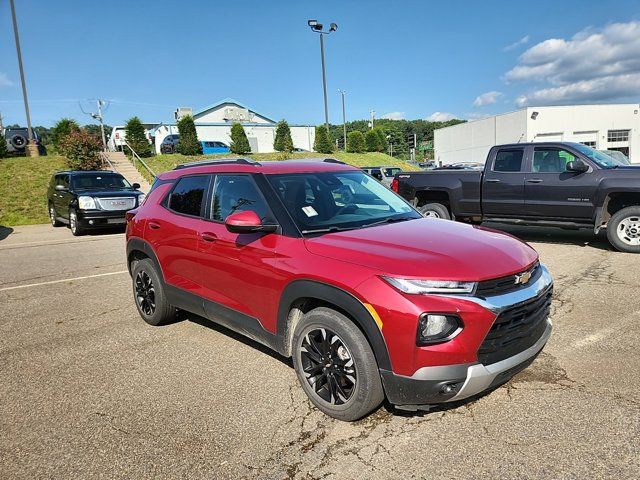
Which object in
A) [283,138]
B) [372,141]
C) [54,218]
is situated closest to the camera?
[54,218]

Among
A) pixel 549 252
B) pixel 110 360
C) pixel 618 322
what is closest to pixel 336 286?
pixel 110 360

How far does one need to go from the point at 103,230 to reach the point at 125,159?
13434 millimetres

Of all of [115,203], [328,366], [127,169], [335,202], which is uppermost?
[127,169]

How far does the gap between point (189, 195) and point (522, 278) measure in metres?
3.09

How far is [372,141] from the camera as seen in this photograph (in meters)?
42.0

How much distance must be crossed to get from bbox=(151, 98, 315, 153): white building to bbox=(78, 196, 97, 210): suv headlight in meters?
28.5

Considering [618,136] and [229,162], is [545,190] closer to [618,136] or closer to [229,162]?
[229,162]

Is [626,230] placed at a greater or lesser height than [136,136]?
lesser

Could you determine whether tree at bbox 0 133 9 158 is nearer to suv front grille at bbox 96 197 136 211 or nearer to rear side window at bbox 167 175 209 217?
suv front grille at bbox 96 197 136 211

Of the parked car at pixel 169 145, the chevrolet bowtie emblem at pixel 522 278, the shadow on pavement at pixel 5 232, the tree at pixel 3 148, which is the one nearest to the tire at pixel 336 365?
the chevrolet bowtie emblem at pixel 522 278

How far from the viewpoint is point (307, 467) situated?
2539 millimetres

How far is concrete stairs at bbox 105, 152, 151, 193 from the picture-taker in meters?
22.0

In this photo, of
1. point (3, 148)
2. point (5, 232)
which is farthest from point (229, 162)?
point (3, 148)

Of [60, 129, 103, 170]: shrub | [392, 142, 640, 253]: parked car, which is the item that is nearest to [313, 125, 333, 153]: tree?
[60, 129, 103, 170]: shrub
